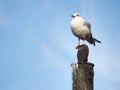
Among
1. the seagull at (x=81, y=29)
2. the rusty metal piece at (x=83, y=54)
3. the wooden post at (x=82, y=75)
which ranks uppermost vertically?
the seagull at (x=81, y=29)

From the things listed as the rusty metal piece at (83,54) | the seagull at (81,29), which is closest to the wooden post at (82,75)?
the rusty metal piece at (83,54)

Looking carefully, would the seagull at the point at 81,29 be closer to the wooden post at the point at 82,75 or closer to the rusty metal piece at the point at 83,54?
the rusty metal piece at the point at 83,54

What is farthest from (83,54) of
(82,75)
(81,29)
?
(81,29)

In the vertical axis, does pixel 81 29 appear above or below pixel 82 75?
above

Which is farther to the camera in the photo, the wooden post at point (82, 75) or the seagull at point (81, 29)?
the seagull at point (81, 29)

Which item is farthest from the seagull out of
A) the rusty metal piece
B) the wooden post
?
the wooden post

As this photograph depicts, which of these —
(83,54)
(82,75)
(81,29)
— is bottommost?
(82,75)

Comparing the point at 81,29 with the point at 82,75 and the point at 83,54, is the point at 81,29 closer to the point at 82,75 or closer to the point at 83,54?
the point at 83,54

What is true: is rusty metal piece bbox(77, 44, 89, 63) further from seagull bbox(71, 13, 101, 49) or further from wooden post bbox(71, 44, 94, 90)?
seagull bbox(71, 13, 101, 49)

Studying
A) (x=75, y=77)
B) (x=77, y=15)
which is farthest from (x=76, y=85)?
(x=77, y=15)

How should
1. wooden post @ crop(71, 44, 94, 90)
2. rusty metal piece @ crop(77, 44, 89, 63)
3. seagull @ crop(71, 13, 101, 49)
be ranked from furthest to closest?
seagull @ crop(71, 13, 101, 49) < rusty metal piece @ crop(77, 44, 89, 63) < wooden post @ crop(71, 44, 94, 90)

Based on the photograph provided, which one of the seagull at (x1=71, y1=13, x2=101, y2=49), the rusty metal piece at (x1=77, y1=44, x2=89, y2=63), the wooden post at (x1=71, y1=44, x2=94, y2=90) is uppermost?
the seagull at (x1=71, y1=13, x2=101, y2=49)

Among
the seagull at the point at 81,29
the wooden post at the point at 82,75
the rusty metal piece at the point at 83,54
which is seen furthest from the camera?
the seagull at the point at 81,29

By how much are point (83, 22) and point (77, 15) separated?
3.41 feet
